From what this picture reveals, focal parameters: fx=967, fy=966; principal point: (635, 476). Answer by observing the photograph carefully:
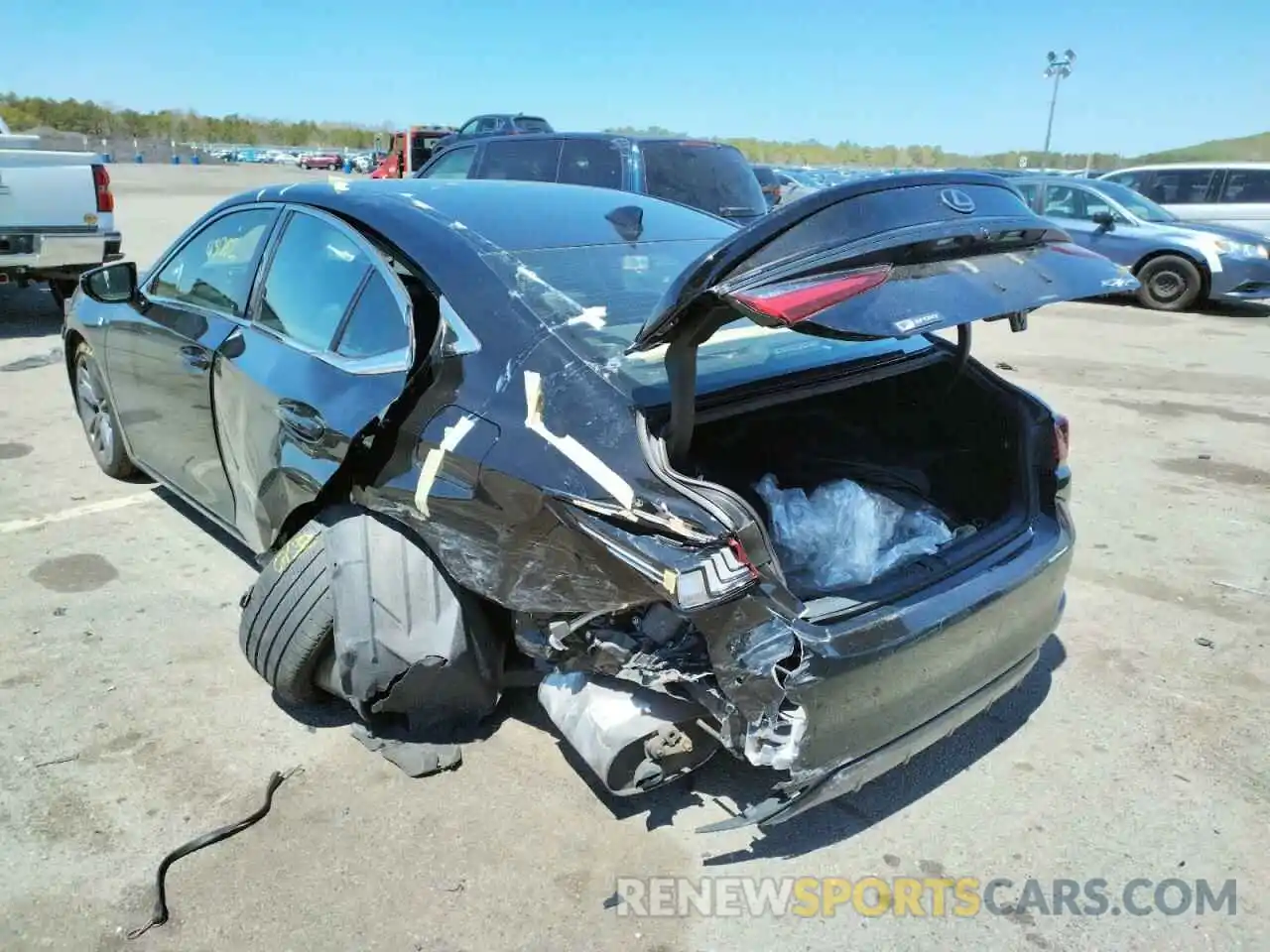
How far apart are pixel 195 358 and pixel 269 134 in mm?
110343

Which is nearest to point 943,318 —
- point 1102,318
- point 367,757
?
point 367,757

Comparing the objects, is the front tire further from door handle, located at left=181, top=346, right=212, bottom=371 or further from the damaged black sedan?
the damaged black sedan

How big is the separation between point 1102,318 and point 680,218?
10.2 meters

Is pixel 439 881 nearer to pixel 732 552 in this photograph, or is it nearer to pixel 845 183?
pixel 732 552

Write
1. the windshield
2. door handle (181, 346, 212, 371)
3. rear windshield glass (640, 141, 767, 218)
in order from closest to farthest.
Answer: door handle (181, 346, 212, 371), rear windshield glass (640, 141, 767, 218), the windshield

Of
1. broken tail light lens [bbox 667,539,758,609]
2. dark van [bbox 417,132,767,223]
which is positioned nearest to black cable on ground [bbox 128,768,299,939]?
broken tail light lens [bbox 667,539,758,609]

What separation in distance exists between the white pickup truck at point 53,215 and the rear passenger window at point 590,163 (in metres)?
4.39

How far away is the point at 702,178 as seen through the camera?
8.72m

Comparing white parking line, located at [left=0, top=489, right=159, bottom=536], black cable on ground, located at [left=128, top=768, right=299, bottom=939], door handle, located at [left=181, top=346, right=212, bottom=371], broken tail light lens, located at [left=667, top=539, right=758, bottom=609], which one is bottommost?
black cable on ground, located at [left=128, top=768, right=299, bottom=939]

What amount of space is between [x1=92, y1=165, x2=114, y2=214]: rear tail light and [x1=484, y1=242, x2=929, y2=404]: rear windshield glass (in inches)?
309

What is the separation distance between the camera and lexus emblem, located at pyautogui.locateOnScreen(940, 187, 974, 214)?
2.38 m

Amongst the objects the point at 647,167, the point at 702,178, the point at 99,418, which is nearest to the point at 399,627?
the point at 99,418

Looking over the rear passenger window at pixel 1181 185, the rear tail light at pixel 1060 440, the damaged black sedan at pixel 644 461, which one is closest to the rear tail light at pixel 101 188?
the damaged black sedan at pixel 644 461

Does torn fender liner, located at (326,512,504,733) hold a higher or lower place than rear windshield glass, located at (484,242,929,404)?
lower
